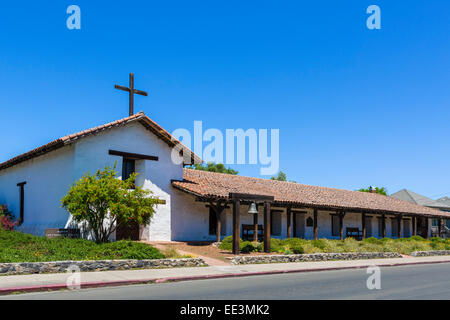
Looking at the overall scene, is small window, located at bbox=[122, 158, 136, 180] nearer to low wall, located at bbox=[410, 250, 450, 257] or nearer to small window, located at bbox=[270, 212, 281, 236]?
small window, located at bbox=[270, 212, 281, 236]

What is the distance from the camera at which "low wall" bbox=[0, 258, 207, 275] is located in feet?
41.4

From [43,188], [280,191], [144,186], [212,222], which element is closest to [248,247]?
[212,222]

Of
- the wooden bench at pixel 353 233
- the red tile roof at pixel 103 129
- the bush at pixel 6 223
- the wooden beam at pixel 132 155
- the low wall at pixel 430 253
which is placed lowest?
the low wall at pixel 430 253

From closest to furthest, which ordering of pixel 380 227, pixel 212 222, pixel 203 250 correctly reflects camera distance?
pixel 203 250 < pixel 212 222 < pixel 380 227

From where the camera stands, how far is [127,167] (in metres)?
21.8

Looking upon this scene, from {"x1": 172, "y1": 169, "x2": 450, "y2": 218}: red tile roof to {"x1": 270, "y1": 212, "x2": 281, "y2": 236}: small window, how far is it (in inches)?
56.0

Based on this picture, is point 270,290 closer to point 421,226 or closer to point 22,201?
point 22,201

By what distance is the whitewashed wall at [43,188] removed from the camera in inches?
786

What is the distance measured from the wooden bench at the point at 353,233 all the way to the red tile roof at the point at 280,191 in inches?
81.5

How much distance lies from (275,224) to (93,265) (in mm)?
16487

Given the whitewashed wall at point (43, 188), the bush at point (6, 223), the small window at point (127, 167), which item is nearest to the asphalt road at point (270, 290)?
the whitewashed wall at point (43, 188)

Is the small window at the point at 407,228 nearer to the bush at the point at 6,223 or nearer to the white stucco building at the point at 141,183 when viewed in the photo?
the white stucco building at the point at 141,183
